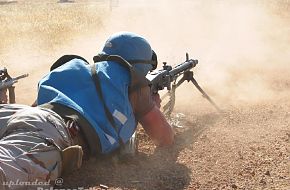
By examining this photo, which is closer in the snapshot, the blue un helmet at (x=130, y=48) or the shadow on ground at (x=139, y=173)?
the shadow on ground at (x=139, y=173)

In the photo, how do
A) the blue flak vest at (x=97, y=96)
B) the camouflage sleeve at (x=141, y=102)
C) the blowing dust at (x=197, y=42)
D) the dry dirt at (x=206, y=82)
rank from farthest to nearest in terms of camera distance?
the blowing dust at (x=197, y=42) < the camouflage sleeve at (x=141, y=102) < the dry dirt at (x=206, y=82) < the blue flak vest at (x=97, y=96)

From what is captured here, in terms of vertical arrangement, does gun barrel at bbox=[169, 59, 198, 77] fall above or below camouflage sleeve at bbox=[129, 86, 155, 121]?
below

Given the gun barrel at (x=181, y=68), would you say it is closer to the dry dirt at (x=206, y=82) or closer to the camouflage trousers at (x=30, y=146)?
the dry dirt at (x=206, y=82)

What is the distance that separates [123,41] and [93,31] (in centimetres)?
1057

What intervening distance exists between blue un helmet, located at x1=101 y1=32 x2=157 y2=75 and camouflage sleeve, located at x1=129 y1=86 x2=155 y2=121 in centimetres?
27

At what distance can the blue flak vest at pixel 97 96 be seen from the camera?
3.66 meters

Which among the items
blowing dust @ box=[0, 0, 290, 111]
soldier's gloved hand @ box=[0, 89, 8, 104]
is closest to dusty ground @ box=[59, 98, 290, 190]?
blowing dust @ box=[0, 0, 290, 111]

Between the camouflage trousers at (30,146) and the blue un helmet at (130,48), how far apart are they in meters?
0.96

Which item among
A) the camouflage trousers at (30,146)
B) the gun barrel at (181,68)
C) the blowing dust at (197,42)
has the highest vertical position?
the camouflage trousers at (30,146)

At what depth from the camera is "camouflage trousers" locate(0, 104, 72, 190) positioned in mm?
→ 2889

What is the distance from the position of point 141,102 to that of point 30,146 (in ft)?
4.05

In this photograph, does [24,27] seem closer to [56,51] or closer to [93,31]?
[93,31]

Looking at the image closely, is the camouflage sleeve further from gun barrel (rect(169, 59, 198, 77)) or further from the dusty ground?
gun barrel (rect(169, 59, 198, 77))

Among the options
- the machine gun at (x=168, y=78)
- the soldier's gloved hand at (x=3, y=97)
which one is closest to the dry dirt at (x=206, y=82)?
the machine gun at (x=168, y=78)
